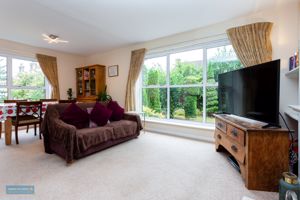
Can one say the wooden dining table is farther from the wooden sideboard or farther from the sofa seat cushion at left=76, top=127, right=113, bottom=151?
the wooden sideboard

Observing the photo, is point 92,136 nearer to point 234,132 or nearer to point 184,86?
point 234,132

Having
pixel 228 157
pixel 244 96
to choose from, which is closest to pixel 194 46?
pixel 244 96

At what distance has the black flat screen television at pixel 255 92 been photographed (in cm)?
167

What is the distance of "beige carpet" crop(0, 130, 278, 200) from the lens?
1.53 m

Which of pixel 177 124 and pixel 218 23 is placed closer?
pixel 218 23

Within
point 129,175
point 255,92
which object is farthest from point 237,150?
point 129,175

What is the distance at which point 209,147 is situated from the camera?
2867 millimetres

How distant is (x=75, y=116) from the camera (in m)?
2.66

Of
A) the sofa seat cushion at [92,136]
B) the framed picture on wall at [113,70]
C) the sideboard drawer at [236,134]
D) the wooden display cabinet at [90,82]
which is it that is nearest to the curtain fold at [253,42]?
the sideboard drawer at [236,134]

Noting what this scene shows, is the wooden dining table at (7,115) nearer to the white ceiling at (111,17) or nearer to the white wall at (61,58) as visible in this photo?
the white ceiling at (111,17)

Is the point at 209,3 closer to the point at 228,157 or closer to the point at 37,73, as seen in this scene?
the point at 228,157

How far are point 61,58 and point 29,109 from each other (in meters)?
2.53

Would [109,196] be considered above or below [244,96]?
below

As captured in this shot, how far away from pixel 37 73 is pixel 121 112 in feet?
10.5
